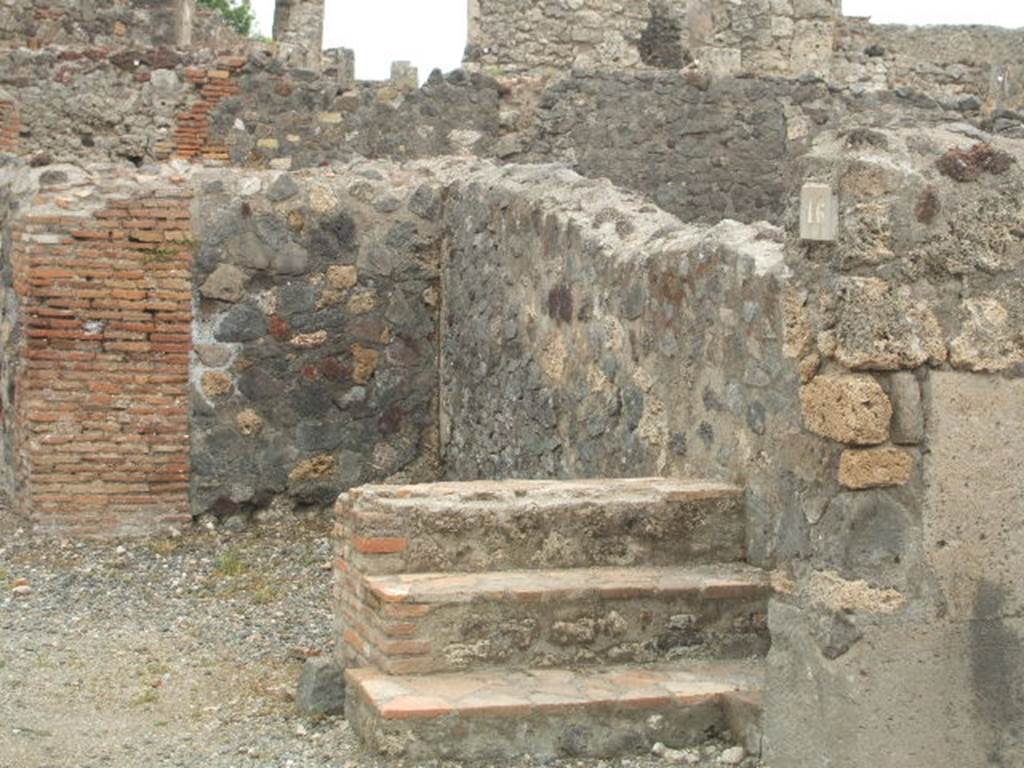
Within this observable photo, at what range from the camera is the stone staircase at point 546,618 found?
4.87 metres

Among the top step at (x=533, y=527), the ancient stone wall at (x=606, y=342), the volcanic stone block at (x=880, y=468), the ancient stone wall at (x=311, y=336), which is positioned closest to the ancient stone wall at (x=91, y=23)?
the ancient stone wall at (x=311, y=336)

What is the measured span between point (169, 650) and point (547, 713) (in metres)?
2.26

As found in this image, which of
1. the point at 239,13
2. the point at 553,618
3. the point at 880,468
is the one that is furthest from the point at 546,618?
the point at 239,13

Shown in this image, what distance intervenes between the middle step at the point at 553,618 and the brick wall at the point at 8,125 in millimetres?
8133

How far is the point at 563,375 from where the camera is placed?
754cm

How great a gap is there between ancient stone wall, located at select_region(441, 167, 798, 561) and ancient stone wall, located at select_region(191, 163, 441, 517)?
0.20 metres

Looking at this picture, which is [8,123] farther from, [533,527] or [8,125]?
[533,527]

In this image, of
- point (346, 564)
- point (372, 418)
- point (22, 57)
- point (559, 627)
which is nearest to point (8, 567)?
point (372, 418)

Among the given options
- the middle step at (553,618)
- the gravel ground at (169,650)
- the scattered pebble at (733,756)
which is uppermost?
the middle step at (553,618)

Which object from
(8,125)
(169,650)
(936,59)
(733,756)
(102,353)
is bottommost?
(169,650)

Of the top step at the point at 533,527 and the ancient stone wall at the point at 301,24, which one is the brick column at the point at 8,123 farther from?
the top step at the point at 533,527

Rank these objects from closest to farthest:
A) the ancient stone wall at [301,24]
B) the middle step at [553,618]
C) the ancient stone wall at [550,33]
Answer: the middle step at [553,618] → the ancient stone wall at [550,33] → the ancient stone wall at [301,24]

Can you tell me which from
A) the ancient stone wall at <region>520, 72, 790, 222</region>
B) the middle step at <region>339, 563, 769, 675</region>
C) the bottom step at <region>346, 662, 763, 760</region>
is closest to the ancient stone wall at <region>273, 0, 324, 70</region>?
the ancient stone wall at <region>520, 72, 790, 222</region>

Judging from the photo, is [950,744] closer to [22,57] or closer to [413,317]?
[413,317]
